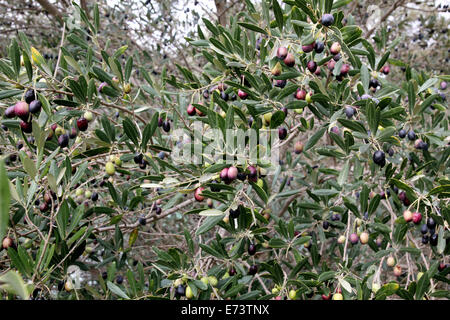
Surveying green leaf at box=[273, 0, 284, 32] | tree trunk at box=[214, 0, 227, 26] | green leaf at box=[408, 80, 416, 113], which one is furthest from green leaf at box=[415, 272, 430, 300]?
tree trunk at box=[214, 0, 227, 26]

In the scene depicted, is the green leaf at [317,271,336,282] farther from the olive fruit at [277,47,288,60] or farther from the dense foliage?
the olive fruit at [277,47,288,60]

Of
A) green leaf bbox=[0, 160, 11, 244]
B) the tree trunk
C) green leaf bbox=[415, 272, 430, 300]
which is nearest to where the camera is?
green leaf bbox=[0, 160, 11, 244]

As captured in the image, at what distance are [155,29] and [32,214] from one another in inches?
115

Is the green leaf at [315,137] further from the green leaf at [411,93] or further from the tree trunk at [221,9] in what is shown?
the tree trunk at [221,9]

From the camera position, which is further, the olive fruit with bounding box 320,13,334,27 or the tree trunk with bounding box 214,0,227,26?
the tree trunk with bounding box 214,0,227,26

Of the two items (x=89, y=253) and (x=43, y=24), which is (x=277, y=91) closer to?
(x=89, y=253)

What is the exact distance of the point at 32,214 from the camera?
2021 mm

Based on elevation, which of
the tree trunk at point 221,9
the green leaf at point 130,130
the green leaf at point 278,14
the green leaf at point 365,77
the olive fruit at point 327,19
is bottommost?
the green leaf at point 130,130

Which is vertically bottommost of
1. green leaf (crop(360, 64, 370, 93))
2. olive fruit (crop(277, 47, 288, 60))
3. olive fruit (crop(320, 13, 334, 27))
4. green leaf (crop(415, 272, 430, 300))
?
green leaf (crop(415, 272, 430, 300))

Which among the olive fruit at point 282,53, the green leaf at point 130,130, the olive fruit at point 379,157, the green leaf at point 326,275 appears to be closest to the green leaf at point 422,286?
the green leaf at point 326,275

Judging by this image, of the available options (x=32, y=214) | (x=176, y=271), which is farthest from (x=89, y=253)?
(x=176, y=271)

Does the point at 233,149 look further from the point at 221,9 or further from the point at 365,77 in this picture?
the point at 221,9

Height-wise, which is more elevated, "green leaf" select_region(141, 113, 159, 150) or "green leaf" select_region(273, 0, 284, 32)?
"green leaf" select_region(273, 0, 284, 32)

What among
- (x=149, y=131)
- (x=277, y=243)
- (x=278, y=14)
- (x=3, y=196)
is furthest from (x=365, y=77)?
(x=3, y=196)
